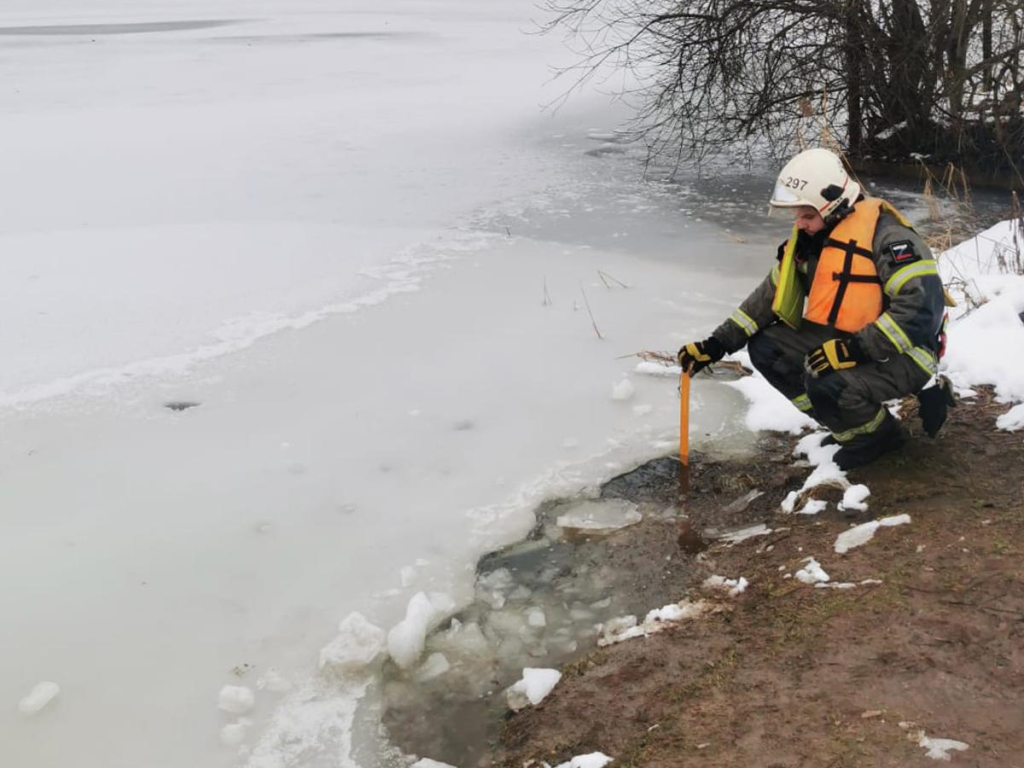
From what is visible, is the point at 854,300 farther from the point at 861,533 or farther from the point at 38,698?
the point at 38,698

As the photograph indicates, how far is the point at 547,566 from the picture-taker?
11.2 ft

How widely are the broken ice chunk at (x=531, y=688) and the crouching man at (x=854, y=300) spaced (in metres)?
1.40

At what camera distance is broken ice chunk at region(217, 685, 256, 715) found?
279 centimetres

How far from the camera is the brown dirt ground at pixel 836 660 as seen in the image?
7.49 feet

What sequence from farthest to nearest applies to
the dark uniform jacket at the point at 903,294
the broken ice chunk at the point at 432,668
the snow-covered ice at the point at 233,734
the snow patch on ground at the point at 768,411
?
the snow patch on ground at the point at 768,411 < the dark uniform jacket at the point at 903,294 < the broken ice chunk at the point at 432,668 < the snow-covered ice at the point at 233,734

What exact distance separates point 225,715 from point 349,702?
34 cm

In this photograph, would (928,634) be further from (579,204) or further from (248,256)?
(579,204)

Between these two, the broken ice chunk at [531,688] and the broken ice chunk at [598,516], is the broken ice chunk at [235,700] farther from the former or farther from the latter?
the broken ice chunk at [598,516]

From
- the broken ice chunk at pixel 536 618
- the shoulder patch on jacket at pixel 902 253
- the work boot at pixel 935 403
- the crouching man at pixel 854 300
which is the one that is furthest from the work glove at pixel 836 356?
the broken ice chunk at pixel 536 618

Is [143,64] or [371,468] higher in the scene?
[143,64]

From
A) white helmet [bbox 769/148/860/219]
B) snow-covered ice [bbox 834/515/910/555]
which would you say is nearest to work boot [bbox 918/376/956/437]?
snow-covered ice [bbox 834/515/910/555]

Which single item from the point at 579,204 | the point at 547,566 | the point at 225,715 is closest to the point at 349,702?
the point at 225,715

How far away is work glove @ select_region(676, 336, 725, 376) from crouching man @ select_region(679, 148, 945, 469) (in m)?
0.27

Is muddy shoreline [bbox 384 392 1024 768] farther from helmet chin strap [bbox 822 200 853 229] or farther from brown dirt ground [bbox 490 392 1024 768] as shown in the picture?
helmet chin strap [bbox 822 200 853 229]
